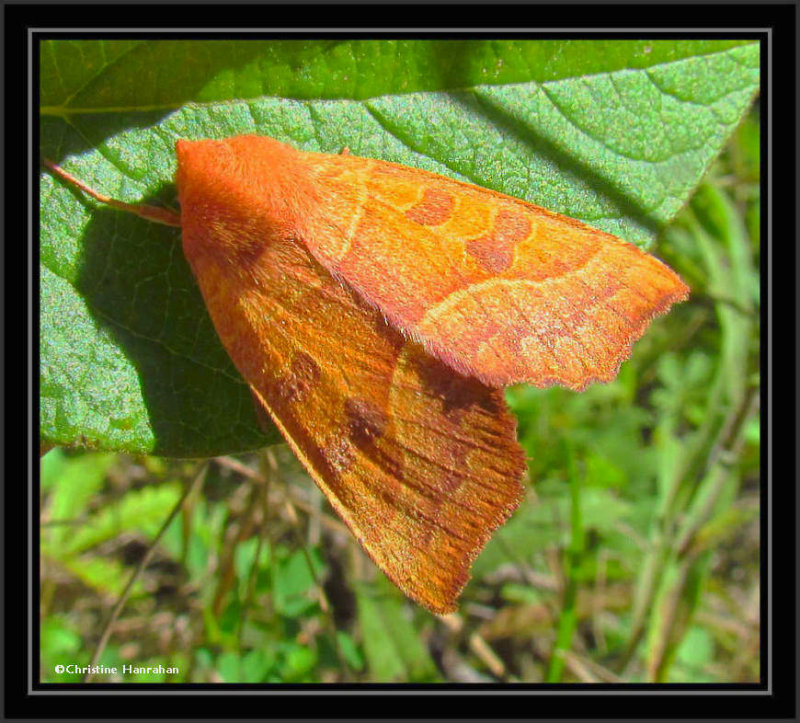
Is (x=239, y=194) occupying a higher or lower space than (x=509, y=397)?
higher

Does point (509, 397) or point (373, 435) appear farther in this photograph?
point (509, 397)

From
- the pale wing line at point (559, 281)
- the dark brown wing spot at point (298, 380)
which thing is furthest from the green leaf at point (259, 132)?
the pale wing line at point (559, 281)

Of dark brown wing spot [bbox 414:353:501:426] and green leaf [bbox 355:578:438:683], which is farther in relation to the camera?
green leaf [bbox 355:578:438:683]

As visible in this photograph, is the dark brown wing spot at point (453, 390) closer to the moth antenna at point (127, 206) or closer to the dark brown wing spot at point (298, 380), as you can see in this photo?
the dark brown wing spot at point (298, 380)

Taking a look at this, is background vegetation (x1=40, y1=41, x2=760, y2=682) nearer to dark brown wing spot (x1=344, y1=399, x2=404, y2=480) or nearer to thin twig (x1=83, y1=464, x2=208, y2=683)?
thin twig (x1=83, y1=464, x2=208, y2=683)

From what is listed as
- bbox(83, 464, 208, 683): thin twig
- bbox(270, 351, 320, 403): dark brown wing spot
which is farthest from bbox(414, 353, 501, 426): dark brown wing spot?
bbox(83, 464, 208, 683): thin twig

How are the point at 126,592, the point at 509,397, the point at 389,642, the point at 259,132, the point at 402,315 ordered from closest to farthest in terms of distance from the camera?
the point at 402,315
the point at 259,132
the point at 126,592
the point at 389,642
the point at 509,397

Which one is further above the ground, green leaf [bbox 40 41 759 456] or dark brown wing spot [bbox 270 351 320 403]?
green leaf [bbox 40 41 759 456]

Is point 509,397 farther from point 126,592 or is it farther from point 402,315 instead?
point 126,592

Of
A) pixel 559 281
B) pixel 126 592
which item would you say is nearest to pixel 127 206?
pixel 559 281
